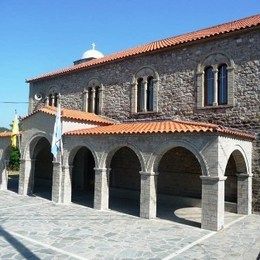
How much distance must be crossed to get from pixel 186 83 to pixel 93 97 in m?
6.29

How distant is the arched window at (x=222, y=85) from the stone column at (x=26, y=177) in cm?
1003

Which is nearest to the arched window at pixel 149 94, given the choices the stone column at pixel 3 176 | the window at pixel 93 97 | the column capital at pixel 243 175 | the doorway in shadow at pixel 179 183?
the doorway in shadow at pixel 179 183

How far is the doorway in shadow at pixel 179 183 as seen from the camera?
48.8 ft

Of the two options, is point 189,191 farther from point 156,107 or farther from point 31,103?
point 31,103

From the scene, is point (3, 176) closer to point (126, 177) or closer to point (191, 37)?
point (126, 177)

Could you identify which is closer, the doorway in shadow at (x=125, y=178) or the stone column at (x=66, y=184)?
the stone column at (x=66, y=184)

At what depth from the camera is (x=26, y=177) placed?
17.2m

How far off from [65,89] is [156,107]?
7.49 metres

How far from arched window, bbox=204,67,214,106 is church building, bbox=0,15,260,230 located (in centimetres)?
4

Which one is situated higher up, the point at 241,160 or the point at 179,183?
the point at 241,160

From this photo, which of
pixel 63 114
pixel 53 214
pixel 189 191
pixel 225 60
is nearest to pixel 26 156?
pixel 63 114

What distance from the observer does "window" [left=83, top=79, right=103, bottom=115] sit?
19.1 metres

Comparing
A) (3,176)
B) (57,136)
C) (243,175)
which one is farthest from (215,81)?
(3,176)

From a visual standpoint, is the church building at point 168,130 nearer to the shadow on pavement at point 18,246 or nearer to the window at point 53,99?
the window at point 53,99
